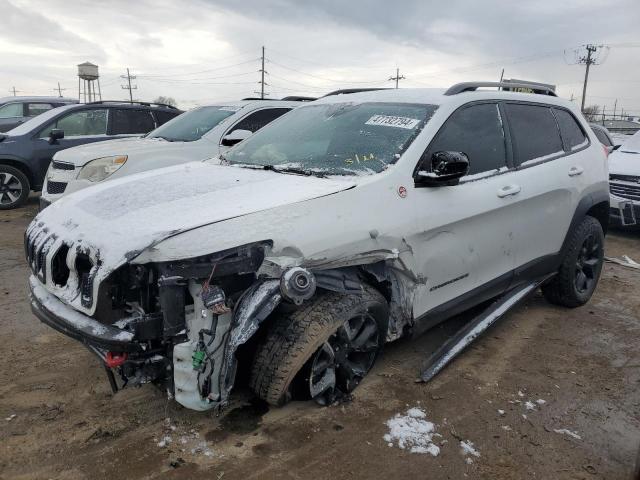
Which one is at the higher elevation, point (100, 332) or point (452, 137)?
point (452, 137)

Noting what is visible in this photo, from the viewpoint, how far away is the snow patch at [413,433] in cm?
259

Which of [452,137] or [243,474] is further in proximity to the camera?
[452,137]

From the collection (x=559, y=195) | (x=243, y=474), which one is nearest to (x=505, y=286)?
(x=559, y=195)

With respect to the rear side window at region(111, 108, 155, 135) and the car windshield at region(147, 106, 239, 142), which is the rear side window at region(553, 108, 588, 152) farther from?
the rear side window at region(111, 108, 155, 135)

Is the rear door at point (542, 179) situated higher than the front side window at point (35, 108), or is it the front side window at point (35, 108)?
the front side window at point (35, 108)

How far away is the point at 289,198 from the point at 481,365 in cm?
187

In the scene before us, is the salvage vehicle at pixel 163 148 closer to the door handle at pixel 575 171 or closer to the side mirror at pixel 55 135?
the side mirror at pixel 55 135

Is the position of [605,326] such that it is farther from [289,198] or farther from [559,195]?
[289,198]

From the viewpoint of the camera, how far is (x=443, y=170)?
2977mm

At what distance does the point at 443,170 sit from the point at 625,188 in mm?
5867

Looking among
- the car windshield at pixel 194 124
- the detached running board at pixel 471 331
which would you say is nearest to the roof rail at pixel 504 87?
the detached running board at pixel 471 331

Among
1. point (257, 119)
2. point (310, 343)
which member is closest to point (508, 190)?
point (310, 343)

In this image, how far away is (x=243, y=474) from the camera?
2.36 m

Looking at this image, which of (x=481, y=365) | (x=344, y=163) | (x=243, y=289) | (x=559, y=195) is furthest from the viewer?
(x=559, y=195)
